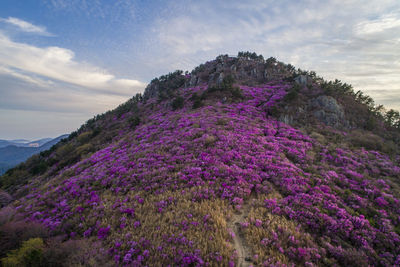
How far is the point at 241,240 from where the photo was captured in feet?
19.2

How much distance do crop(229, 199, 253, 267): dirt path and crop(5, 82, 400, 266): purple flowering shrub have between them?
0.67 ft

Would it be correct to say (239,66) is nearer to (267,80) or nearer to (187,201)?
(267,80)

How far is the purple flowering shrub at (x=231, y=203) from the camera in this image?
544cm

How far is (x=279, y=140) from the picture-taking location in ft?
51.5

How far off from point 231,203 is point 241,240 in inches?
76.6

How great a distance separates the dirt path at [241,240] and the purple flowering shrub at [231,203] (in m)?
0.20

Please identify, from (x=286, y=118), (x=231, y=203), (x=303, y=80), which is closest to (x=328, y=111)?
(x=286, y=118)

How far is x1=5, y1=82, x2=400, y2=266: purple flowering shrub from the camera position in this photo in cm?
544

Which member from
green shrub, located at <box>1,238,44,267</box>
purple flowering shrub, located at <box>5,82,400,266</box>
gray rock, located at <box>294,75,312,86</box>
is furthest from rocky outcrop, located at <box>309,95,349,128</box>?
green shrub, located at <box>1,238,44,267</box>

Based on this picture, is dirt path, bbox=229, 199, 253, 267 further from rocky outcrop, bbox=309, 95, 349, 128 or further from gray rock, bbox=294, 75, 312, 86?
gray rock, bbox=294, 75, 312, 86

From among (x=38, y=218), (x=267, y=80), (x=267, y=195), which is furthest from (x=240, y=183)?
(x=267, y=80)

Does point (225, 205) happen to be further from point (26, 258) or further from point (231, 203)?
point (26, 258)

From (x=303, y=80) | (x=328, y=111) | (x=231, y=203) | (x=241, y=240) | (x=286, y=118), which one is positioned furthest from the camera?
(x=303, y=80)

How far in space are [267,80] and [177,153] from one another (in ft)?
120
